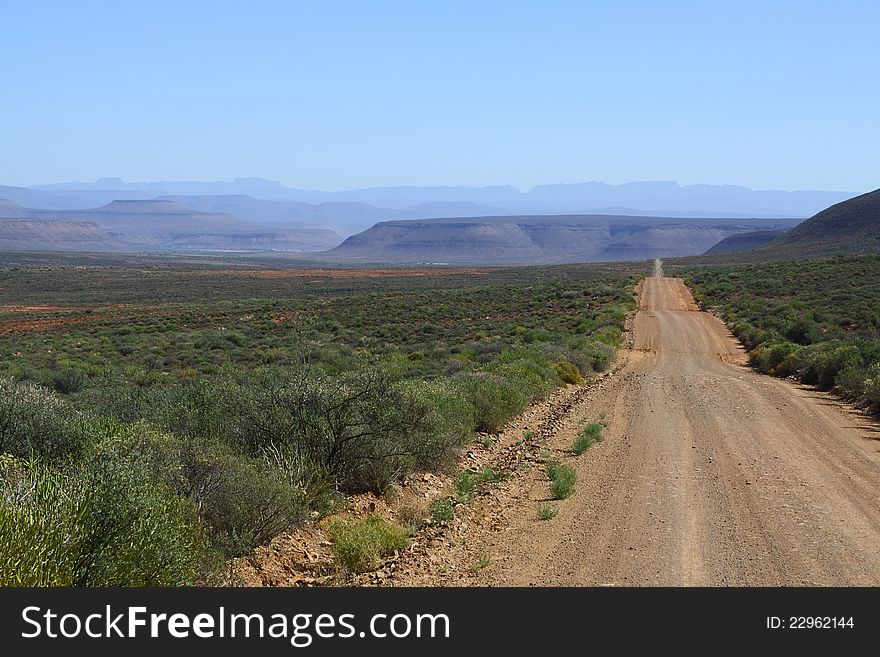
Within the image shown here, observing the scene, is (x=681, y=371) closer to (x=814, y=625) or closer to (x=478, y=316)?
(x=814, y=625)

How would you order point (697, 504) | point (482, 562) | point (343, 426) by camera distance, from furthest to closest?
1. point (343, 426)
2. point (697, 504)
3. point (482, 562)

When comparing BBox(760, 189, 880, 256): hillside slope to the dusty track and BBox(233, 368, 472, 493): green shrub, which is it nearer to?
the dusty track

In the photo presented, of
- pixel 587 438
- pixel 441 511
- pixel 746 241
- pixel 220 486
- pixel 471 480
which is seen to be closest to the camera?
pixel 220 486

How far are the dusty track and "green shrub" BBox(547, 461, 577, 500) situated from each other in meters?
0.12

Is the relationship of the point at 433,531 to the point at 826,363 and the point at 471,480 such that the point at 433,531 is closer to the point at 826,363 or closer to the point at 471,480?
the point at 471,480

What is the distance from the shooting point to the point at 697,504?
9.46m

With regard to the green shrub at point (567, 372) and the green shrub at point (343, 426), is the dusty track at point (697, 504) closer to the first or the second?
the green shrub at point (343, 426)

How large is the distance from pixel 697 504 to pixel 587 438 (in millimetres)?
3797

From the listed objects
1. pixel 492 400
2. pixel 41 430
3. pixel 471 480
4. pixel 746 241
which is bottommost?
pixel 471 480

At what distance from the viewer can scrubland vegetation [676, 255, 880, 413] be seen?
61.7 ft

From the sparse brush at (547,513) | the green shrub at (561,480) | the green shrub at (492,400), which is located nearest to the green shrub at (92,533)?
the sparse brush at (547,513)

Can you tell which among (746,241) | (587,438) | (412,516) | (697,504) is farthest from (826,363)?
(746,241)

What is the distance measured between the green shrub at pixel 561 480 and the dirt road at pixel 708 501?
15cm

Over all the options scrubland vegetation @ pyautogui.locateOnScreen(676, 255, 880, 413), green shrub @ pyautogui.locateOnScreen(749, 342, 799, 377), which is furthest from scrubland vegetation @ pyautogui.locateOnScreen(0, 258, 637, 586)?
scrubland vegetation @ pyautogui.locateOnScreen(676, 255, 880, 413)
